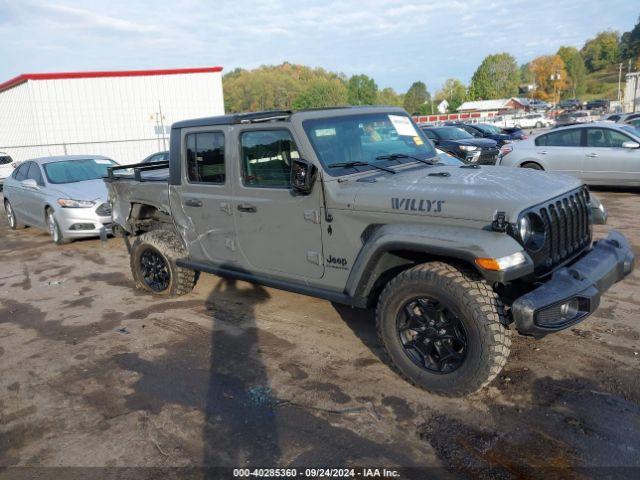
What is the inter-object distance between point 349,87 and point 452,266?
380 feet

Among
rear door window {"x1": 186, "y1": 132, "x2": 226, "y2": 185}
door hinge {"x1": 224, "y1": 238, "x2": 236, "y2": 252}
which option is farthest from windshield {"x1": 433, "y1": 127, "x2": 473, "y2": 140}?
door hinge {"x1": 224, "y1": 238, "x2": 236, "y2": 252}

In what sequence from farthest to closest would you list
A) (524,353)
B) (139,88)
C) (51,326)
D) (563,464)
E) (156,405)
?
(139,88)
(51,326)
(524,353)
(156,405)
(563,464)

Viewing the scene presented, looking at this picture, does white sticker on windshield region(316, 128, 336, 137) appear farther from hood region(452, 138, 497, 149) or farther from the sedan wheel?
hood region(452, 138, 497, 149)

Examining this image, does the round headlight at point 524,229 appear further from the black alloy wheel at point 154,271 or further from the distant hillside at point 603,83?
the distant hillside at point 603,83

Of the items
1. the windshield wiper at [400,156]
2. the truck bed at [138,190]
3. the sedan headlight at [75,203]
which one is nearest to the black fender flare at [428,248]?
the windshield wiper at [400,156]

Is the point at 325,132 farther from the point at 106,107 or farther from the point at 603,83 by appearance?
the point at 603,83

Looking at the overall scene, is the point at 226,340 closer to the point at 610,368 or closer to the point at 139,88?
the point at 610,368

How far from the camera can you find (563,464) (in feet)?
9.75

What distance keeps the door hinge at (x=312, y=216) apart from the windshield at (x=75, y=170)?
6.93 meters

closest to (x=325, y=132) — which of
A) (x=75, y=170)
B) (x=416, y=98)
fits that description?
(x=75, y=170)

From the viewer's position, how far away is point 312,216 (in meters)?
4.23

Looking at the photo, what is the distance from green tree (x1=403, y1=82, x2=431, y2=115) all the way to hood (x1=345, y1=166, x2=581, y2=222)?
86685 mm

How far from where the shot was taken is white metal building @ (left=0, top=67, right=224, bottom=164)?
82.2 ft

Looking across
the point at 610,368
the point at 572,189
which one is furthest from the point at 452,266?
the point at 610,368
